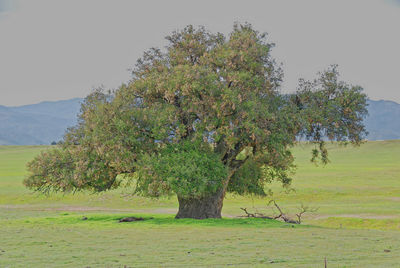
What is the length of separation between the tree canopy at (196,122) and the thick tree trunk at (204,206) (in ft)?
0.22

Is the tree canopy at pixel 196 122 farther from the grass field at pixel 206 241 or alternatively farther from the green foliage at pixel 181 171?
the grass field at pixel 206 241

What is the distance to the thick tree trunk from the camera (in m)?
36.8

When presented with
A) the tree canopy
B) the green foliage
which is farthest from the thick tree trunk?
the green foliage

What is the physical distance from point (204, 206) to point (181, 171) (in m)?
6.37

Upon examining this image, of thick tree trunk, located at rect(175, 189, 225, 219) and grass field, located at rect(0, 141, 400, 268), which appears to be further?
thick tree trunk, located at rect(175, 189, 225, 219)

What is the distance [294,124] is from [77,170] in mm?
13797

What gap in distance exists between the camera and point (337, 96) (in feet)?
Answer: 119

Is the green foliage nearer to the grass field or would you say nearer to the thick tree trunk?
the grass field

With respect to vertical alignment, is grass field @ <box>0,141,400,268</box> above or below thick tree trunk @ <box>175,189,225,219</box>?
below

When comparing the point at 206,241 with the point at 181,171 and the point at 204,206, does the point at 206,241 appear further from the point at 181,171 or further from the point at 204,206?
the point at 204,206

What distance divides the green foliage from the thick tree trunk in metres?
3.25

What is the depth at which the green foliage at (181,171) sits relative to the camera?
31.4 metres

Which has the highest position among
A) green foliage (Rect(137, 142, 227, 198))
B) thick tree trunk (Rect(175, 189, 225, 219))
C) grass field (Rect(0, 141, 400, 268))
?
green foliage (Rect(137, 142, 227, 198))

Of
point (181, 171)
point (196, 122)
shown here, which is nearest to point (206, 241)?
point (181, 171)
